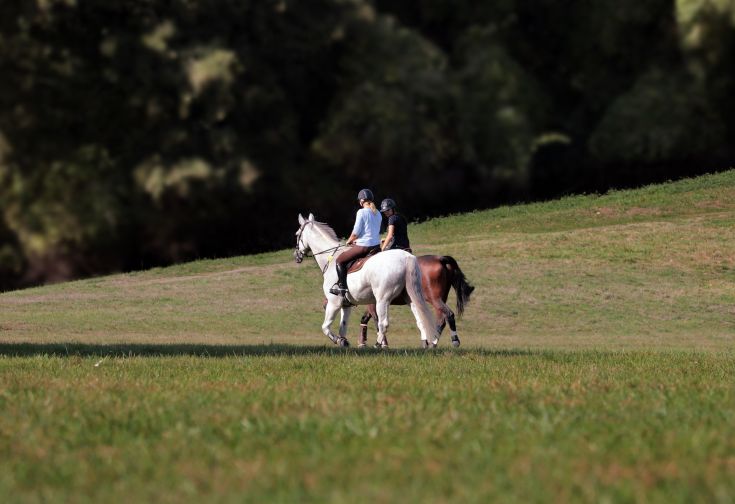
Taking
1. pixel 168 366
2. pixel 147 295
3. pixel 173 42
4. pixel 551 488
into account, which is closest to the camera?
pixel 551 488

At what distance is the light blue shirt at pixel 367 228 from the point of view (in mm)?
23031

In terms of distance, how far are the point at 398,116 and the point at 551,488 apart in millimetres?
40998

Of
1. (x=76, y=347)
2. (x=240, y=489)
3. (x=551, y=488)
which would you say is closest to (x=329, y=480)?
(x=240, y=489)

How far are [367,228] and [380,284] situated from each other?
1.21 metres

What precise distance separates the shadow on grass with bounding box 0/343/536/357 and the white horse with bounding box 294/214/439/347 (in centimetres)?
109

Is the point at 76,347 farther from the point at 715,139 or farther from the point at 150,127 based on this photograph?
the point at 715,139

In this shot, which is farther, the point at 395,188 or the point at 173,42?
the point at 395,188

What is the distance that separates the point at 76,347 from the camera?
21.6 metres

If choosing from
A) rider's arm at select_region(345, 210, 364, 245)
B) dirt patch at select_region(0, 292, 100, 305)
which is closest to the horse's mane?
rider's arm at select_region(345, 210, 364, 245)

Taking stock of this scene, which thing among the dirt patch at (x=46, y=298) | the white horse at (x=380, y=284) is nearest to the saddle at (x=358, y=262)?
the white horse at (x=380, y=284)

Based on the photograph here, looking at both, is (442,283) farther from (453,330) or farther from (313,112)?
(313,112)

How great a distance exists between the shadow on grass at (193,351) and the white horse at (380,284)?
109 centimetres

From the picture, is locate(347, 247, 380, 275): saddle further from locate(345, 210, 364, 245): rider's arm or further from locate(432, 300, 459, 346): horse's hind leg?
locate(432, 300, 459, 346): horse's hind leg

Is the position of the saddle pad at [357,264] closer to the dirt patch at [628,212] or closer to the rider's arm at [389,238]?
the rider's arm at [389,238]
